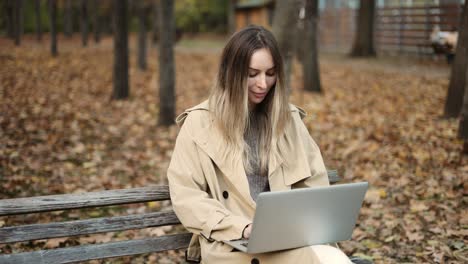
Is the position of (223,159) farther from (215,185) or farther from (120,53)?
(120,53)

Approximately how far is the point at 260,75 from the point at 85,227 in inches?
55.4

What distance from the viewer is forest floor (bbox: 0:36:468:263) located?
18.1 ft

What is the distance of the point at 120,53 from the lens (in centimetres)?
1316

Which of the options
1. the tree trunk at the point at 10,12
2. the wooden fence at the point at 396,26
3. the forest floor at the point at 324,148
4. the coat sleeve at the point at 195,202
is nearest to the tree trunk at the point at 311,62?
the forest floor at the point at 324,148

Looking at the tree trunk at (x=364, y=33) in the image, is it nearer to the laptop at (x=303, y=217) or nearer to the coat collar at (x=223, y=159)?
the coat collar at (x=223, y=159)

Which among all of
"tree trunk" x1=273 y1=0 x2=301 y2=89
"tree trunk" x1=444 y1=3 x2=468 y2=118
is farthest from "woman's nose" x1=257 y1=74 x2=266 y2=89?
"tree trunk" x1=444 y1=3 x2=468 y2=118

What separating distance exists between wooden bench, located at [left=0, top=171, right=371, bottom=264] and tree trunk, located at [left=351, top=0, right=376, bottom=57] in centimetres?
1863

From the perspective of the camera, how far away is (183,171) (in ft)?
10.6

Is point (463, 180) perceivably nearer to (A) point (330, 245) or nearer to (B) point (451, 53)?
(A) point (330, 245)

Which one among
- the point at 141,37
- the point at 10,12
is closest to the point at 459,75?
the point at 141,37

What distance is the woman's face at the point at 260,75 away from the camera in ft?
10.9

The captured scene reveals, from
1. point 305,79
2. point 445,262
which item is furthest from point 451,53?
point 445,262

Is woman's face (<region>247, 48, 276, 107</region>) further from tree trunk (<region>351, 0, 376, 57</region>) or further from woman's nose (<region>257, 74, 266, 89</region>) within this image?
tree trunk (<region>351, 0, 376, 57</region>)

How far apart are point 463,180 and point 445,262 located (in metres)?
1.99
